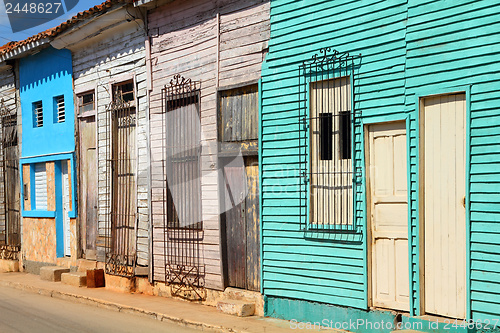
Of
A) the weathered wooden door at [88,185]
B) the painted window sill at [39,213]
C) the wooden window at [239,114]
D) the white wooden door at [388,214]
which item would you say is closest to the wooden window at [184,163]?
the wooden window at [239,114]

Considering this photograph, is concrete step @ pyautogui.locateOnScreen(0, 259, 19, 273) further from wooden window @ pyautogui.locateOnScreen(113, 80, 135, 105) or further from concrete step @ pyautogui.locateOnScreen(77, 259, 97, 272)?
wooden window @ pyautogui.locateOnScreen(113, 80, 135, 105)

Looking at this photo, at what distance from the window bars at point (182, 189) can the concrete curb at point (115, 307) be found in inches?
40.4

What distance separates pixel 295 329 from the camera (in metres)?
8.29

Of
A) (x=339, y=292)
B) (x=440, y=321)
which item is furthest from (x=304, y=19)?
(x=440, y=321)

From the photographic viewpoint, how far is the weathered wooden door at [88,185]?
1384 cm

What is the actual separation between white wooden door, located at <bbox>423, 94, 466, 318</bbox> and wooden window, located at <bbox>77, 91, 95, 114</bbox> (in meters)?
8.46

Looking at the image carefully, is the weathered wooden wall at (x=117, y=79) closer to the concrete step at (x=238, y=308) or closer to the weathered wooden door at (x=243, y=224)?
the weathered wooden door at (x=243, y=224)

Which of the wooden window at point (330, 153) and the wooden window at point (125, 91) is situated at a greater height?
the wooden window at point (125, 91)

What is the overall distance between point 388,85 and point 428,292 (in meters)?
2.37

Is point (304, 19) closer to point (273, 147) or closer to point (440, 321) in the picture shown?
point (273, 147)

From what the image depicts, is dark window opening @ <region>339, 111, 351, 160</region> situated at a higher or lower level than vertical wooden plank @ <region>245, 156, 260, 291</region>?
higher

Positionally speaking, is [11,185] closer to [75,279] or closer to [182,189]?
[75,279]

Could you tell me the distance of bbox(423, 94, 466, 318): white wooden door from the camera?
6910 millimetres

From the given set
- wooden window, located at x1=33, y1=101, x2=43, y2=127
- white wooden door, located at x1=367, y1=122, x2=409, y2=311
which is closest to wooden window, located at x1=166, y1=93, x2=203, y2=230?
white wooden door, located at x1=367, y1=122, x2=409, y2=311
